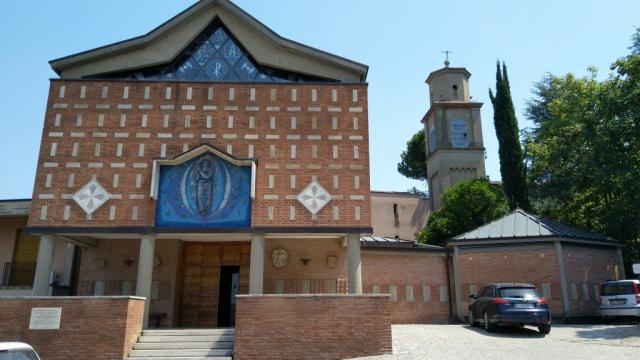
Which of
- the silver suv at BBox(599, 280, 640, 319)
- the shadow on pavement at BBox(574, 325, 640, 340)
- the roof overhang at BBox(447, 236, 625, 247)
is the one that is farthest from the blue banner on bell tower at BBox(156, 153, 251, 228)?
the silver suv at BBox(599, 280, 640, 319)

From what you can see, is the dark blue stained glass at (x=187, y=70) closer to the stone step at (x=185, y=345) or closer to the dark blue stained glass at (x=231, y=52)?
the dark blue stained glass at (x=231, y=52)

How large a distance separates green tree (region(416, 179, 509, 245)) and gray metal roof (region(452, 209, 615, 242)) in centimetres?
601

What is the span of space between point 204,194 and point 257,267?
9.53 feet

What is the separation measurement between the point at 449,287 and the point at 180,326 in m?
10.8

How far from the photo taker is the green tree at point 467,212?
89.8ft

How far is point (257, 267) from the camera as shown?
48.8 ft

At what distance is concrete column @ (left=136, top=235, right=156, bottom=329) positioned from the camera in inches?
565

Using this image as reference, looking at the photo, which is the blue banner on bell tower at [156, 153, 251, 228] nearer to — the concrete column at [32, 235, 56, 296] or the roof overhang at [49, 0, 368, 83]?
the concrete column at [32, 235, 56, 296]

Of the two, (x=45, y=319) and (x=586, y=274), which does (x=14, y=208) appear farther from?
(x=586, y=274)

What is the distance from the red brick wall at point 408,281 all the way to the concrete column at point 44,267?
1120 cm

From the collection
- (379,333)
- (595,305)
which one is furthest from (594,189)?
(379,333)

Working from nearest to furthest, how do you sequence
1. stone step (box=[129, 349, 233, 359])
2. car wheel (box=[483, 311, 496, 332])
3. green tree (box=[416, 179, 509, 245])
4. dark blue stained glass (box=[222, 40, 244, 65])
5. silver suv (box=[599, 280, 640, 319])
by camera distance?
stone step (box=[129, 349, 233, 359]), car wheel (box=[483, 311, 496, 332]), silver suv (box=[599, 280, 640, 319]), dark blue stained glass (box=[222, 40, 244, 65]), green tree (box=[416, 179, 509, 245])

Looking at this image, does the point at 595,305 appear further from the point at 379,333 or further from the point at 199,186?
the point at 199,186

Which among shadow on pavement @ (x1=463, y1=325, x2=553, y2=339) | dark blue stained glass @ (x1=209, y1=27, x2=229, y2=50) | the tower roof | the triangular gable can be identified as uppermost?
the tower roof
